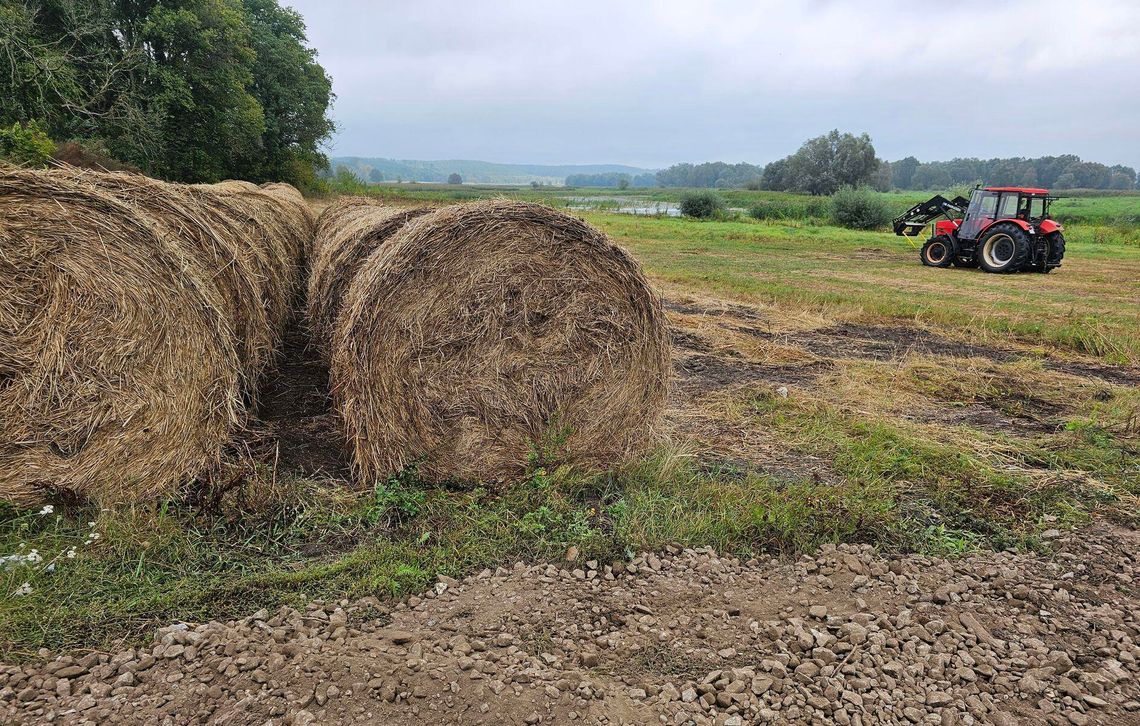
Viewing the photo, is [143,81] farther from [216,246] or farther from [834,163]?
[834,163]

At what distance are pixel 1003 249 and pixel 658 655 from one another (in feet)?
63.2

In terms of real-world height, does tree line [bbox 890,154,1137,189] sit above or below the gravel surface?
above

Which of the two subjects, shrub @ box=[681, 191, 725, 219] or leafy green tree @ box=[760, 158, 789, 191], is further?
leafy green tree @ box=[760, 158, 789, 191]

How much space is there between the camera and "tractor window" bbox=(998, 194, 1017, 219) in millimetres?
18422

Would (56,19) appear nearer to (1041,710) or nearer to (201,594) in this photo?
(201,594)

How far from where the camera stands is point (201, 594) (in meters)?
3.33

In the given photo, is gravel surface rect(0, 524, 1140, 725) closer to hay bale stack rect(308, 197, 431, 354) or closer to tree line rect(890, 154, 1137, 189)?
hay bale stack rect(308, 197, 431, 354)

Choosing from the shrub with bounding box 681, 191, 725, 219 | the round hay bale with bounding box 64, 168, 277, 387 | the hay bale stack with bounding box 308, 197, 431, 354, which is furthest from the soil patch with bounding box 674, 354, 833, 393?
the shrub with bounding box 681, 191, 725, 219

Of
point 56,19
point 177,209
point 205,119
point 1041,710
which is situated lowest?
point 1041,710

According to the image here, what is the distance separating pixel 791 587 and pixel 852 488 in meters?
1.39

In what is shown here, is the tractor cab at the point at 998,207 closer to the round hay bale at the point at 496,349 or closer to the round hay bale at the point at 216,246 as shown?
the round hay bale at the point at 496,349

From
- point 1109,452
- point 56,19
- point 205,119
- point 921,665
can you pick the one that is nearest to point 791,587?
point 921,665

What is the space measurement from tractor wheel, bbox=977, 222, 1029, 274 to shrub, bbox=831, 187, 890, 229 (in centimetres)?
2157

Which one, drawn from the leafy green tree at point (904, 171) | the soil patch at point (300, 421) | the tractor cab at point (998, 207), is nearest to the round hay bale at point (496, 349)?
the soil patch at point (300, 421)
